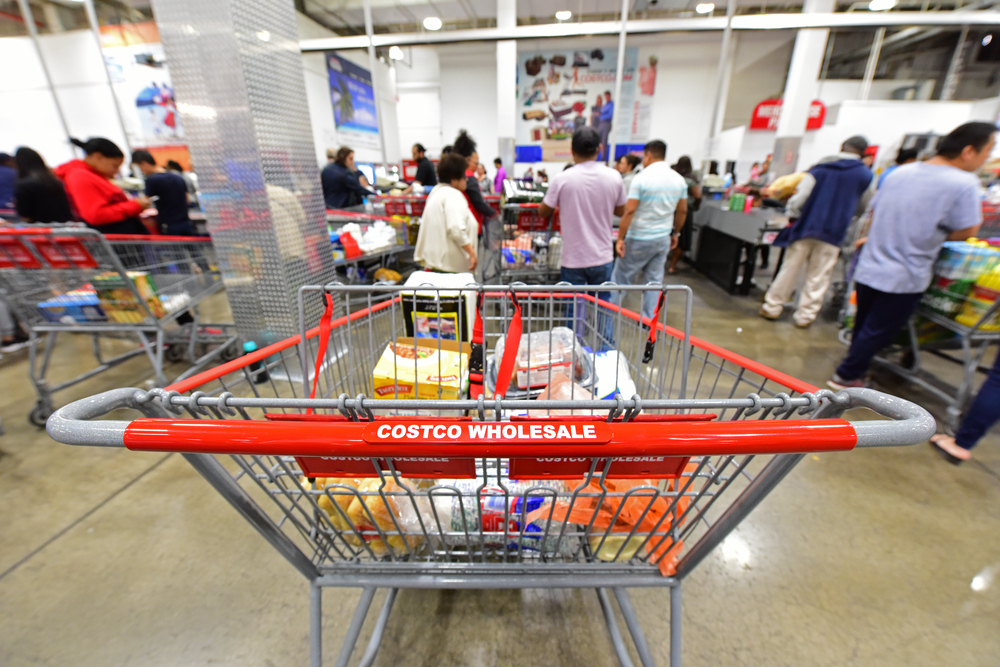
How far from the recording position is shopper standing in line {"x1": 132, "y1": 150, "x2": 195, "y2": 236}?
3445 mm

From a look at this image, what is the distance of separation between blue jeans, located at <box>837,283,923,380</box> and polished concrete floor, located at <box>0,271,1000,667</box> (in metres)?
0.80

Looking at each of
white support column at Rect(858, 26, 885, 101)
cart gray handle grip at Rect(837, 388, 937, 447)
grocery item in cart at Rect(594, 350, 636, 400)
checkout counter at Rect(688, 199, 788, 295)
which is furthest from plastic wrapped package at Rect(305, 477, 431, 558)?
white support column at Rect(858, 26, 885, 101)

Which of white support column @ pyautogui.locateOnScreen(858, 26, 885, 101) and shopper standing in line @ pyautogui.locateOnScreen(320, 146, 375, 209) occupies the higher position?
white support column @ pyautogui.locateOnScreen(858, 26, 885, 101)

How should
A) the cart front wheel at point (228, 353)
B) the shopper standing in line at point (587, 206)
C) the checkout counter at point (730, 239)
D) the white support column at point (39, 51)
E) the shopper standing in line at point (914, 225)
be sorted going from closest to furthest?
the shopper standing in line at point (914, 225)
the shopper standing in line at point (587, 206)
the cart front wheel at point (228, 353)
the checkout counter at point (730, 239)
the white support column at point (39, 51)

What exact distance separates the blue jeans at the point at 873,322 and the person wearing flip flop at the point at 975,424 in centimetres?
58

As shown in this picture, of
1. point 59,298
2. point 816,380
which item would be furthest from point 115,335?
point 816,380

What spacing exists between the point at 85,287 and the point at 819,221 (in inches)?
231

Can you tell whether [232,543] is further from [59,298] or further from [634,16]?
[634,16]

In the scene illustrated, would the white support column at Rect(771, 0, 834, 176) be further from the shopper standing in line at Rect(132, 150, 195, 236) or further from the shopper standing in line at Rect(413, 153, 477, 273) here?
the shopper standing in line at Rect(132, 150, 195, 236)

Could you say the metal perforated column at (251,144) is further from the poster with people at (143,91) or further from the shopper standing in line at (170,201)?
the poster with people at (143,91)

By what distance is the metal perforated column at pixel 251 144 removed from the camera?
2.29 meters

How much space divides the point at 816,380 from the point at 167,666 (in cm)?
396

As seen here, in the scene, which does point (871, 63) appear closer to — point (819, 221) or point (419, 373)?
point (819, 221)

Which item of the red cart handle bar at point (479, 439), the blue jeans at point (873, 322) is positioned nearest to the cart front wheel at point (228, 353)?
the red cart handle bar at point (479, 439)
